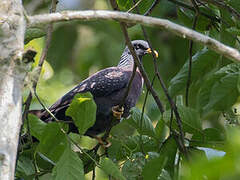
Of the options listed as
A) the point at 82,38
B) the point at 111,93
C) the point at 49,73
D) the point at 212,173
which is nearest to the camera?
the point at 212,173

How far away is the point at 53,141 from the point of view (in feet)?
8.02

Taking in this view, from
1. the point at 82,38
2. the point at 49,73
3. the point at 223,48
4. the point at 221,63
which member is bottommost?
the point at 82,38

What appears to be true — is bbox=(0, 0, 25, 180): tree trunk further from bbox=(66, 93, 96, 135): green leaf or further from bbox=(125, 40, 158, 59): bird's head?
bbox=(125, 40, 158, 59): bird's head

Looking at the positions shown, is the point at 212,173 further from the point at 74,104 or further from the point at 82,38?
the point at 82,38

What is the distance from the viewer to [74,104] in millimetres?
2496

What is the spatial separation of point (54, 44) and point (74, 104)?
372cm

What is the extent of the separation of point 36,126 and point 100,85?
83.0 inches

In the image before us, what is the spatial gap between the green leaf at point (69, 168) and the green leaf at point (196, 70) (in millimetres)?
677

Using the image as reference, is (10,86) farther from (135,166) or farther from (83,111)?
(135,166)

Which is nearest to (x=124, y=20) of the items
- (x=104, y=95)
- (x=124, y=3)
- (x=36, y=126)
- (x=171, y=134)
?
(x=36, y=126)

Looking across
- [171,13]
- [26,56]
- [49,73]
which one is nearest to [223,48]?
[26,56]

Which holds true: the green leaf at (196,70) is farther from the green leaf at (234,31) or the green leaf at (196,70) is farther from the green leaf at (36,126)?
the green leaf at (36,126)

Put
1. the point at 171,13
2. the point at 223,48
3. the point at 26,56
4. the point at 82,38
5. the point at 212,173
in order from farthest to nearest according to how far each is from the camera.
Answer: the point at 82,38, the point at 171,13, the point at 223,48, the point at 26,56, the point at 212,173

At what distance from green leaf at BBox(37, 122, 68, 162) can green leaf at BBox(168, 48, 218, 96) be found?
2.07 ft
